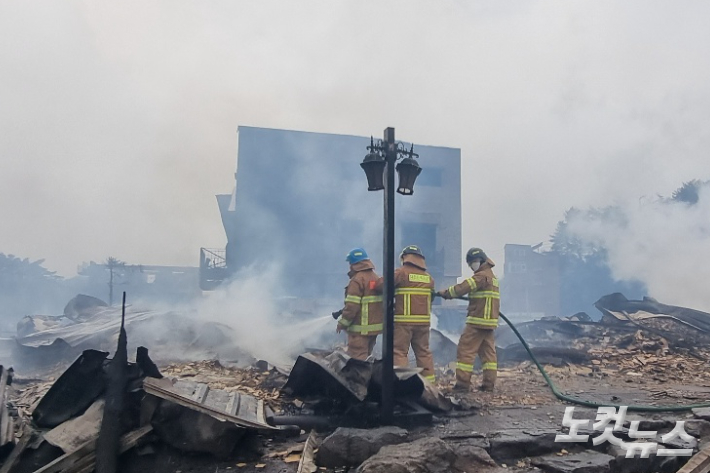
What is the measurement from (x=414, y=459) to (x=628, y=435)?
2.30m

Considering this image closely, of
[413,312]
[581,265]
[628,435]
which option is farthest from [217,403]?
[581,265]

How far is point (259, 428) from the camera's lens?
13.5ft

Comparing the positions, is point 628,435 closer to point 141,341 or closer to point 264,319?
point 141,341

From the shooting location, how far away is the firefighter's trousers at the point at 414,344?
6.43 metres

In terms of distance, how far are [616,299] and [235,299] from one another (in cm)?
1338

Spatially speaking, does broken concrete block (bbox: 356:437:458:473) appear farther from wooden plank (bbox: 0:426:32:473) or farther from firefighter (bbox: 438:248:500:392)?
firefighter (bbox: 438:248:500:392)

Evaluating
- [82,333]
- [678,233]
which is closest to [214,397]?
[82,333]

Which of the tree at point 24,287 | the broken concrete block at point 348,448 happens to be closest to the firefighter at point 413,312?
the broken concrete block at point 348,448

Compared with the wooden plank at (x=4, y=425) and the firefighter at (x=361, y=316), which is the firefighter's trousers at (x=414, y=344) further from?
the wooden plank at (x=4, y=425)

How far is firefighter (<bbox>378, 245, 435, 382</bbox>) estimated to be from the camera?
643cm

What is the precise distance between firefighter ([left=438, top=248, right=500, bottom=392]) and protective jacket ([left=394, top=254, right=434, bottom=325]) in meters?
0.56

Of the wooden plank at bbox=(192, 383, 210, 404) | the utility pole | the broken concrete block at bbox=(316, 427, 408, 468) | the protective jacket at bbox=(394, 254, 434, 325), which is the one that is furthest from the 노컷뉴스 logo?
the wooden plank at bbox=(192, 383, 210, 404)

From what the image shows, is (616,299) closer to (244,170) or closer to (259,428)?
(259,428)

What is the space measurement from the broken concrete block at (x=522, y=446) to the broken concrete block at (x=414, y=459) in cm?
70
